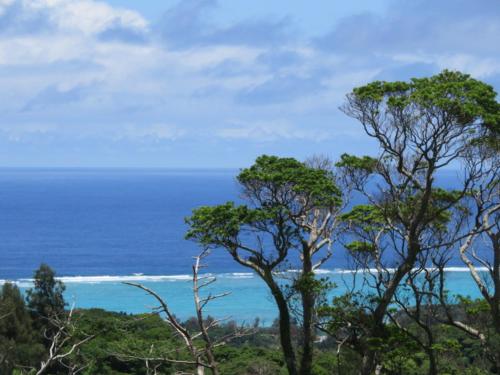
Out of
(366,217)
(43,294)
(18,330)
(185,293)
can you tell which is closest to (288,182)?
(366,217)

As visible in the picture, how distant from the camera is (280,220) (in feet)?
61.4

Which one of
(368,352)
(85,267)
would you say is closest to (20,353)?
(368,352)

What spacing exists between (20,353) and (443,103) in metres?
21.3

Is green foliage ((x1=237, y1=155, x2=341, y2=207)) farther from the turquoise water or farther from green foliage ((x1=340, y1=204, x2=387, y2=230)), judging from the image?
the turquoise water

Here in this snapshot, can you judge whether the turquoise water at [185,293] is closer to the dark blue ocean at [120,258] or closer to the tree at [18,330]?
→ the dark blue ocean at [120,258]

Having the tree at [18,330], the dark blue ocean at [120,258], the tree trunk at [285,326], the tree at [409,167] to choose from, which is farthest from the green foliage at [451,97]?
the tree at [18,330]

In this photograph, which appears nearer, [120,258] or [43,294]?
[43,294]

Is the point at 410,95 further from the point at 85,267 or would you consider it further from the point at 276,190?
the point at 85,267

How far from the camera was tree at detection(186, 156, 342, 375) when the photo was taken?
18.3 m

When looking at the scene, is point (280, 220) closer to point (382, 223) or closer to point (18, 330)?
point (382, 223)

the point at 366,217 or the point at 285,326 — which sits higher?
the point at 366,217

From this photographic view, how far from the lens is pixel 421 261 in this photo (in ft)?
56.1

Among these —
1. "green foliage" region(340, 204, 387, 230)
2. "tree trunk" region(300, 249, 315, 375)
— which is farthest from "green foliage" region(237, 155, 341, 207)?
"tree trunk" region(300, 249, 315, 375)

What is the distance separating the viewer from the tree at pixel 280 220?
18.3 meters
